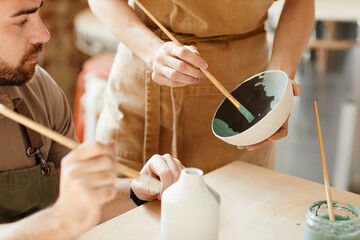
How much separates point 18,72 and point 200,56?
546 mm

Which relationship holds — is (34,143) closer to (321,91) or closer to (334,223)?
(334,223)

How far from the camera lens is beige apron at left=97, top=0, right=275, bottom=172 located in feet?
5.24

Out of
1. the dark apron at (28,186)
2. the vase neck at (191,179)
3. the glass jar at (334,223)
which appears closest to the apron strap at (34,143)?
the dark apron at (28,186)

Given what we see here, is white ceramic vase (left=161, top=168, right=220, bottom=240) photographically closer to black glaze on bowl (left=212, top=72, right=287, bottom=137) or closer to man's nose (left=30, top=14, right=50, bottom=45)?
black glaze on bowl (left=212, top=72, right=287, bottom=137)

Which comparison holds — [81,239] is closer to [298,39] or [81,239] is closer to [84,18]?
[298,39]

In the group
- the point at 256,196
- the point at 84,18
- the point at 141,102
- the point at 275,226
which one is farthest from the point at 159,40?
the point at 84,18

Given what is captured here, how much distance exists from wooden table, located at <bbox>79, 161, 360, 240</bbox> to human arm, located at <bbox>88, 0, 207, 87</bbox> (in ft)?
1.02

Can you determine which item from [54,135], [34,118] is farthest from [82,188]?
[34,118]

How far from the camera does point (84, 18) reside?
3.20 metres

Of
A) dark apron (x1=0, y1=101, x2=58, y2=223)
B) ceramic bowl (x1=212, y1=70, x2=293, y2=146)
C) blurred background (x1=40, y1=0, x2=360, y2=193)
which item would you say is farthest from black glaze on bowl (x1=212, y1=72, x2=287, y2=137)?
blurred background (x1=40, y1=0, x2=360, y2=193)

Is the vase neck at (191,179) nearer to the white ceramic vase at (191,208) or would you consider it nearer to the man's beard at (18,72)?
the white ceramic vase at (191,208)

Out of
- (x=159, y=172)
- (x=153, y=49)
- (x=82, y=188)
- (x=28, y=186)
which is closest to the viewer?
(x=82, y=188)

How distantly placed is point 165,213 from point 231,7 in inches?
33.4

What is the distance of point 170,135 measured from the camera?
5.57 ft
